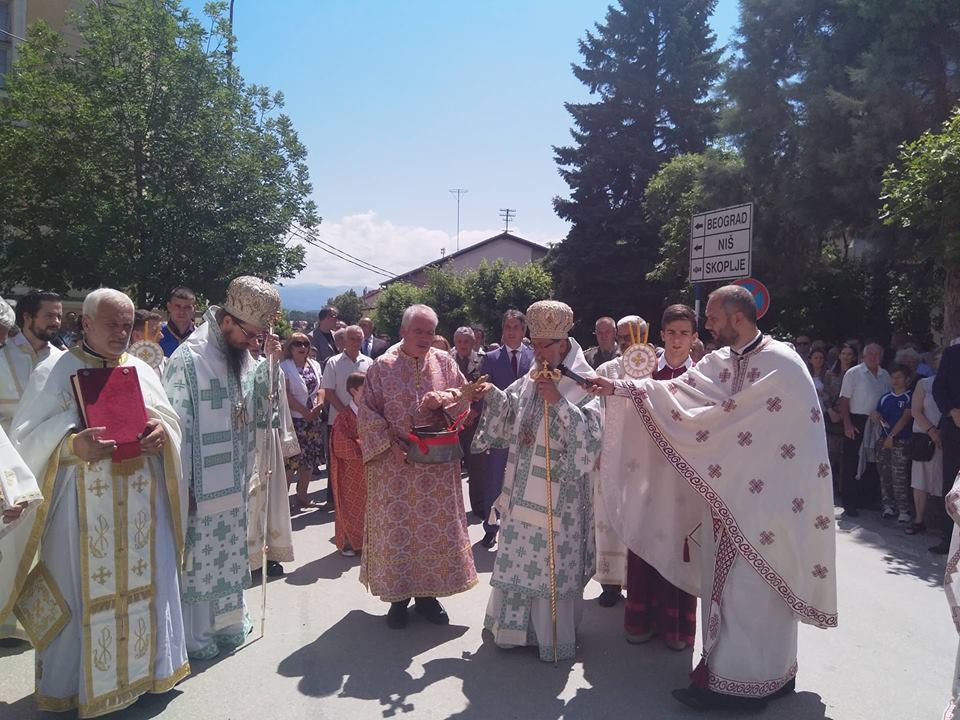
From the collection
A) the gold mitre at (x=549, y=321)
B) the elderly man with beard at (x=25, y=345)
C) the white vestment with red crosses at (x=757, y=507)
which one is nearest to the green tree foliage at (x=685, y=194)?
the gold mitre at (x=549, y=321)

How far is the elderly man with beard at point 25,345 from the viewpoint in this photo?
200 inches

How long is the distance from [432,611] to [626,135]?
28.3 meters

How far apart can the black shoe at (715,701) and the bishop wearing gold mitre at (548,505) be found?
32.9 inches

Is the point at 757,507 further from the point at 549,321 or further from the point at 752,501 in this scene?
the point at 549,321

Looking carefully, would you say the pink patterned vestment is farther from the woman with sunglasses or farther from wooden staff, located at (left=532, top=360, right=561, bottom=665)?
the woman with sunglasses

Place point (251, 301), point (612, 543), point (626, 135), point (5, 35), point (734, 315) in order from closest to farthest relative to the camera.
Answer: point (734, 315)
point (251, 301)
point (612, 543)
point (5, 35)
point (626, 135)

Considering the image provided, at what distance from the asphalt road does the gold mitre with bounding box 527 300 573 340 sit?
2034 millimetres

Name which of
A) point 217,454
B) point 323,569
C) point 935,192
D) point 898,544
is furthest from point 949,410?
point 217,454

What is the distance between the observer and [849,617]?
17.8 feet

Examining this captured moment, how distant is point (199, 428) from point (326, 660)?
1.65 meters

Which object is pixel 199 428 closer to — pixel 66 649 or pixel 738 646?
pixel 66 649

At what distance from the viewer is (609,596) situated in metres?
5.58

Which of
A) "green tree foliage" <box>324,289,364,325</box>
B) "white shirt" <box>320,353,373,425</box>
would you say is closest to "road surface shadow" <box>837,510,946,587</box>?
"white shirt" <box>320,353,373,425</box>

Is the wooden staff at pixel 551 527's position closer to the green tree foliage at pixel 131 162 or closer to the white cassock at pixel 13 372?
the white cassock at pixel 13 372
